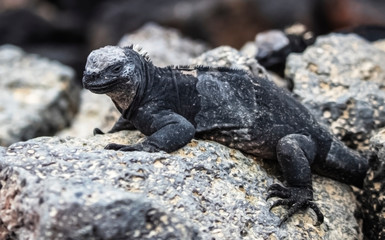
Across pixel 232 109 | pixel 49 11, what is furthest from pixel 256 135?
pixel 49 11

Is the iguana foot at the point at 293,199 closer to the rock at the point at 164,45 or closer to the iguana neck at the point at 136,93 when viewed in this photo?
the iguana neck at the point at 136,93

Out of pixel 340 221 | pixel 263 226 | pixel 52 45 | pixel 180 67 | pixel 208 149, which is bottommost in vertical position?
pixel 52 45

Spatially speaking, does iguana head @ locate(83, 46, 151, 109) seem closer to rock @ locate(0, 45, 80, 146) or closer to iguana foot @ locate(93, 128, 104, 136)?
iguana foot @ locate(93, 128, 104, 136)

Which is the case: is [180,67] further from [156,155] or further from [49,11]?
[49,11]

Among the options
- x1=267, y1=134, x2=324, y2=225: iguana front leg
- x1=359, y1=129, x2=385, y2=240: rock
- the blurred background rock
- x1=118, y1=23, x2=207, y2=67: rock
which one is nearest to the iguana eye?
x1=267, y1=134, x2=324, y2=225: iguana front leg

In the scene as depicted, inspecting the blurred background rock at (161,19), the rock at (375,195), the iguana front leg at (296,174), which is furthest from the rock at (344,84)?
the blurred background rock at (161,19)

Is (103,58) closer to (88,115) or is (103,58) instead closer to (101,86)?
(101,86)
